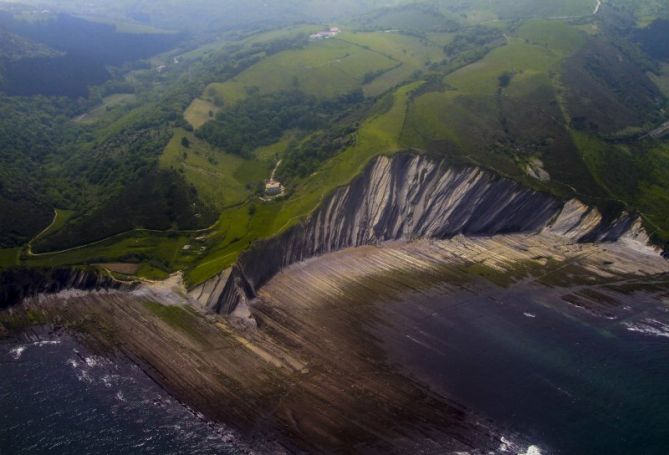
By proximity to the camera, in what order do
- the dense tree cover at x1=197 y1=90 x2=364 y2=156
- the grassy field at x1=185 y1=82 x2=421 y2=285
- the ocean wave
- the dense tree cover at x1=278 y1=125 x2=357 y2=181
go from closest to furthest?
the ocean wave → the grassy field at x1=185 y1=82 x2=421 y2=285 → the dense tree cover at x1=278 y1=125 x2=357 y2=181 → the dense tree cover at x1=197 y1=90 x2=364 y2=156

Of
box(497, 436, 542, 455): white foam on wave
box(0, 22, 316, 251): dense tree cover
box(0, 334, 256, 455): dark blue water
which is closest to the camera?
box(497, 436, 542, 455): white foam on wave

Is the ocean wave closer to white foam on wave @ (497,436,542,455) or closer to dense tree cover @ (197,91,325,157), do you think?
white foam on wave @ (497,436,542,455)

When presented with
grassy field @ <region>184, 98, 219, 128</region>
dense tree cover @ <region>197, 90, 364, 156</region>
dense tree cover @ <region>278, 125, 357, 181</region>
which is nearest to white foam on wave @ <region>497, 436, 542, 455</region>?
dense tree cover @ <region>278, 125, 357, 181</region>

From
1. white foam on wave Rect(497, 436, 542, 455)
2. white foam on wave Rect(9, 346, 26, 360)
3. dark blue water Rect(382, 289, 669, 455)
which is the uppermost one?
dark blue water Rect(382, 289, 669, 455)

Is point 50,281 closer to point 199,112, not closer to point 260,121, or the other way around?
point 199,112

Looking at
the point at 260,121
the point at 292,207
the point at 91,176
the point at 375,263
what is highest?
the point at 260,121

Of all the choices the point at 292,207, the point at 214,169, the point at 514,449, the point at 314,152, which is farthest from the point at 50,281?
the point at 514,449

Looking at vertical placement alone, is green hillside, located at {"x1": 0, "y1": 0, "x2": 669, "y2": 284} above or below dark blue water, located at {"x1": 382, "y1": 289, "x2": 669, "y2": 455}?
above
